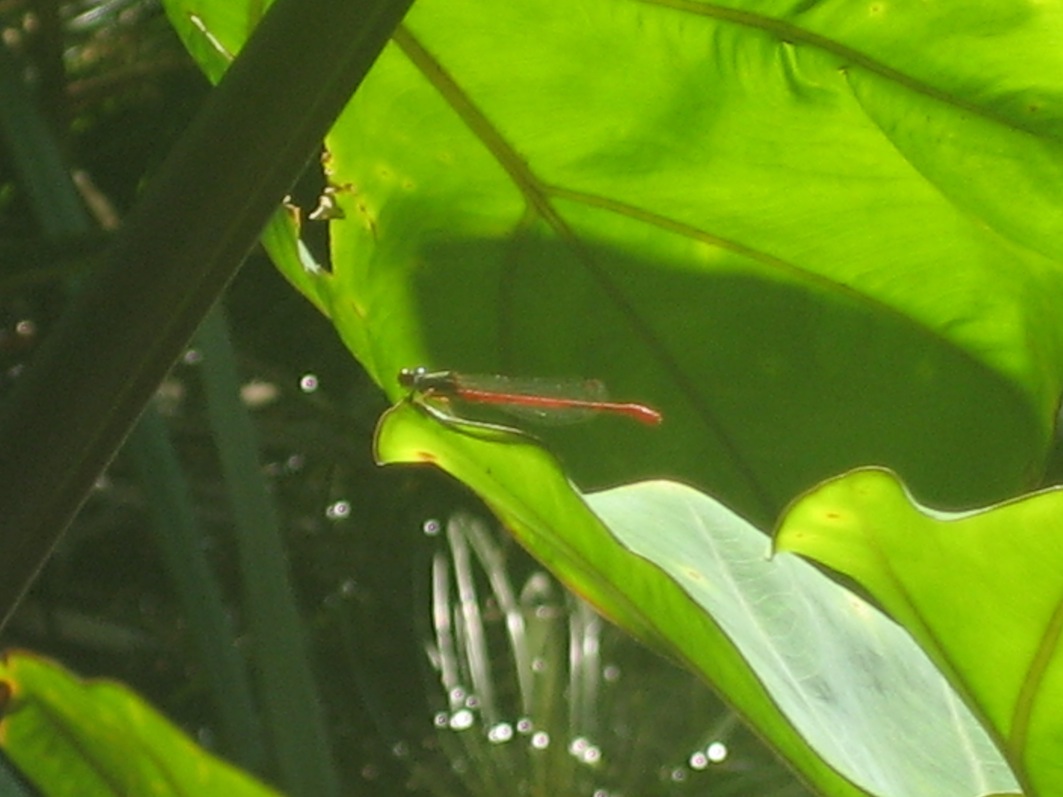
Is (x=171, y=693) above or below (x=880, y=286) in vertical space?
below

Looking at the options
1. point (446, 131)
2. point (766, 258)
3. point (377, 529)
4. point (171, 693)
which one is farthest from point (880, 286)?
point (171, 693)

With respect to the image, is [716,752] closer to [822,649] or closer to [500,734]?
[500,734]

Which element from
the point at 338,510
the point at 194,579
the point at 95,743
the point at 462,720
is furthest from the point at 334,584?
the point at 95,743

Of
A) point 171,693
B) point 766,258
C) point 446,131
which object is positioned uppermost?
point 446,131

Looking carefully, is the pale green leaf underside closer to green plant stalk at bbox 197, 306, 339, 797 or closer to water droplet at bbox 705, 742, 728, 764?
green plant stalk at bbox 197, 306, 339, 797

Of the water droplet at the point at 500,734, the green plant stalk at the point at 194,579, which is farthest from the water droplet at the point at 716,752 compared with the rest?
the green plant stalk at the point at 194,579

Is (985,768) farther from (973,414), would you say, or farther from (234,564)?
(234,564)
